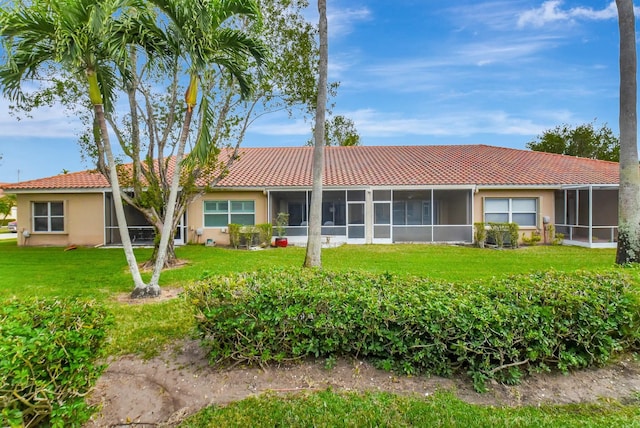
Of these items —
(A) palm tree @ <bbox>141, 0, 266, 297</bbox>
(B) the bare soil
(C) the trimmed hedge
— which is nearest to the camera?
(B) the bare soil

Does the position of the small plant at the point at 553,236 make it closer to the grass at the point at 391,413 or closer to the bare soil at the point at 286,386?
the bare soil at the point at 286,386

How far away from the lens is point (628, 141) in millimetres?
7551

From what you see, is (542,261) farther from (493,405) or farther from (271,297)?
(271,297)

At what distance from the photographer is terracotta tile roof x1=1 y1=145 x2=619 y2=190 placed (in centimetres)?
1728

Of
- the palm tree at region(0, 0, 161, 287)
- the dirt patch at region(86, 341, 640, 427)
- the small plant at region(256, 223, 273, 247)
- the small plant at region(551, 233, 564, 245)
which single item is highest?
the palm tree at region(0, 0, 161, 287)

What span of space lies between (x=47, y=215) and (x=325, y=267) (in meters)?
16.4

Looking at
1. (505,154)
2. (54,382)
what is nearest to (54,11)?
(54,382)

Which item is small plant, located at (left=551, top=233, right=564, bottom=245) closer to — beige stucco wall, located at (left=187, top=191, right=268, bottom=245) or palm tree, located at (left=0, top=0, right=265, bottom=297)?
beige stucco wall, located at (left=187, top=191, right=268, bottom=245)

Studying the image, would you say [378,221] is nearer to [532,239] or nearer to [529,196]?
[532,239]

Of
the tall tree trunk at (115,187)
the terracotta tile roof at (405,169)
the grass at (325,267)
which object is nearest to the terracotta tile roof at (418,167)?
the terracotta tile roof at (405,169)

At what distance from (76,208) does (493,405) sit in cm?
2052

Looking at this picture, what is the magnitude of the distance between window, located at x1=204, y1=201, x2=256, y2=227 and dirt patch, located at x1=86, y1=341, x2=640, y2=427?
1389 cm

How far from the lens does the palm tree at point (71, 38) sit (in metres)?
5.92

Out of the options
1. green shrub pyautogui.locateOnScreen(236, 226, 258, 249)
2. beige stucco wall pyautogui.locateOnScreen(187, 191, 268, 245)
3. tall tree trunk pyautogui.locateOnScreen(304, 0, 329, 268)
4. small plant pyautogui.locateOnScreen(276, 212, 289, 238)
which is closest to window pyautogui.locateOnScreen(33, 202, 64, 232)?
beige stucco wall pyautogui.locateOnScreen(187, 191, 268, 245)
